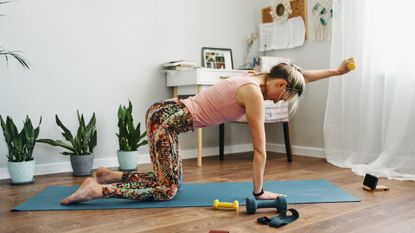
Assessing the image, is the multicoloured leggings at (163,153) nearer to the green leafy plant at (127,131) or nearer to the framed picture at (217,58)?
the green leafy plant at (127,131)

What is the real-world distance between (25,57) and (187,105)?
5.11 ft

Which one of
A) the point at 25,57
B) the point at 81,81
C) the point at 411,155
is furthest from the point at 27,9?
the point at 411,155

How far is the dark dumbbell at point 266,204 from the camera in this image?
1.86 metres

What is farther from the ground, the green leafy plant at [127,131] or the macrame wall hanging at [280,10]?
the macrame wall hanging at [280,10]

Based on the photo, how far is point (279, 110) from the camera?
354 centimetres

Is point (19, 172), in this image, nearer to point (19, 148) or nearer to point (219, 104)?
point (19, 148)

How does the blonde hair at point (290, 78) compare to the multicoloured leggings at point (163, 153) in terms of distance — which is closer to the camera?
the blonde hair at point (290, 78)

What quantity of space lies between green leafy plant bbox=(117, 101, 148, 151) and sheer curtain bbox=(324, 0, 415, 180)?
1.58m

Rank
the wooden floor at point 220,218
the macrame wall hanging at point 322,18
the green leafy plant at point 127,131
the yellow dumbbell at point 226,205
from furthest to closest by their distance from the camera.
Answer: the macrame wall hanging at point 322,18
the green leafy plant at point 127,131
the yellow dumbbell at point 226,205
the wooden floor at point 220,218

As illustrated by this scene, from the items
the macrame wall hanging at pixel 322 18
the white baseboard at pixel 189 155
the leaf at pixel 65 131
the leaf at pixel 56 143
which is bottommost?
the white baseboard at pixel 189 155

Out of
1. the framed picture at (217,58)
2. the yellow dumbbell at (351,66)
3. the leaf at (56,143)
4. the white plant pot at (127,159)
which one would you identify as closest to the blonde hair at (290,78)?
the yellow dumbbell at (351,66)

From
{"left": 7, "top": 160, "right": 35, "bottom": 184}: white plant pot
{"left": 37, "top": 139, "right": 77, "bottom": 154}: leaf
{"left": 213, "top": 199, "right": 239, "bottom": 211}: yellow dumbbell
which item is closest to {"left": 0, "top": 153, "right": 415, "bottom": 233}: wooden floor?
{"left": 213, "top": 199, "right": 239, "bottom": 211}: yellow dumbbell

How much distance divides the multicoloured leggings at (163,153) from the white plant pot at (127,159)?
1.05m

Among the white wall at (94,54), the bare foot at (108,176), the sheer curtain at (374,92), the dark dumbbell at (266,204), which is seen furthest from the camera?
the white wall at (94,54)
